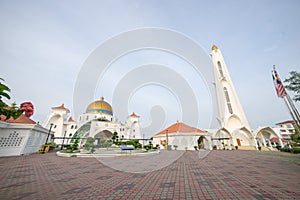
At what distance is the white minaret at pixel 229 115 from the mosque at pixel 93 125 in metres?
24.9

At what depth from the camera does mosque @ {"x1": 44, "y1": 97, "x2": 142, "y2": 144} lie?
102 feet

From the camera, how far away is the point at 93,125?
29875mm

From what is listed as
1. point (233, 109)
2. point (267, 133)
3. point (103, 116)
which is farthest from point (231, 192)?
point (103, 116)

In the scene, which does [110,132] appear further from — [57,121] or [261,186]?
[261,186]

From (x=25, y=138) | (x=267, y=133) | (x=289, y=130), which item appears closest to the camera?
(x=25, y=138)

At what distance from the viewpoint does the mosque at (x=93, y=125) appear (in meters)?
31.0

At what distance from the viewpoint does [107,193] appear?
11.4 ft

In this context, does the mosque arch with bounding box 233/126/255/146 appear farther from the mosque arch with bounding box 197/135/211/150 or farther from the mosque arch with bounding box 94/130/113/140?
the mosque arch with bounding box 94/130/113/140

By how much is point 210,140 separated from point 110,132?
23.9 meters

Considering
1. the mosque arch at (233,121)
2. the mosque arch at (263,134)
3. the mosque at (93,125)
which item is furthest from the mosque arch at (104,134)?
the mosque arch at (263,134)

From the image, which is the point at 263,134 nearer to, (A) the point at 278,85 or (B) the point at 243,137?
(B) the point at 243,137

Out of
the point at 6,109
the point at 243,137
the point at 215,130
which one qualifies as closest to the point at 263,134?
the point at 243,137

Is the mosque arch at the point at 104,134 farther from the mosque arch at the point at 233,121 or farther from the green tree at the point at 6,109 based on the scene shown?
the green tree at the point at 6,109

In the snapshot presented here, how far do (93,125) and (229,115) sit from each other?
31.3 m
